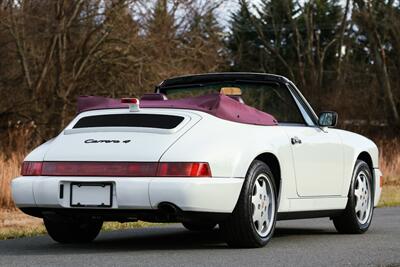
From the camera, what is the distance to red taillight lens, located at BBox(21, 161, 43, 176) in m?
7.54

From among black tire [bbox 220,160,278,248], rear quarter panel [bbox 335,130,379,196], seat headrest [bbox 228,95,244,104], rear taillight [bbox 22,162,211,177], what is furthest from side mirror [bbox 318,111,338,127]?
rear taillight [bbox 22,162,211,177]

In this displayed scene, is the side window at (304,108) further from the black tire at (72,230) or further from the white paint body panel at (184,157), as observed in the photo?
the black tire at (72,230)

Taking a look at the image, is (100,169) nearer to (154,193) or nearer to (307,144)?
(154,193)

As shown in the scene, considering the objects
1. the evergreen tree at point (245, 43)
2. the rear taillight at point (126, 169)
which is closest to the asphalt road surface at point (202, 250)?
the rear taillight at point (126, 169)

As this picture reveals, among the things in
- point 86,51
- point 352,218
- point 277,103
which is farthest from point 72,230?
point 86,51

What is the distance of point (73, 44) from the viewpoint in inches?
945

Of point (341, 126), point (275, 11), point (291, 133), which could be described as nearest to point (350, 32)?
point (275, 11)

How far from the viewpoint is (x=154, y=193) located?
703 cm

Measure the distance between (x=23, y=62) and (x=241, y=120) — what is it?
52.9 feet

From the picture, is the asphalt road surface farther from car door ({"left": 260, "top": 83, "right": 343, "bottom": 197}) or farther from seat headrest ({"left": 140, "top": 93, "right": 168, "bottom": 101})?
seat headrest ({"left": 140, "top": 93, "right": 168, "bottom": 101})

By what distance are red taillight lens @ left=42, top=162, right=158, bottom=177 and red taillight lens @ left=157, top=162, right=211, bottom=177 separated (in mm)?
61

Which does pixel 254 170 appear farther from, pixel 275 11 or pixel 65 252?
pixel 275 11

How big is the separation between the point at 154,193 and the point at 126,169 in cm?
32

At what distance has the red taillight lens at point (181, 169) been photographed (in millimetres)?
7086
